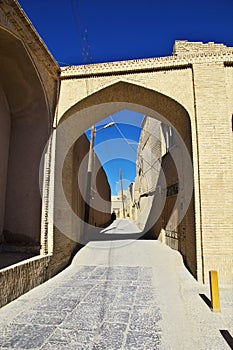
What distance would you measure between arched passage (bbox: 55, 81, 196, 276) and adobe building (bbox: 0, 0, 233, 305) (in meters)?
0.03

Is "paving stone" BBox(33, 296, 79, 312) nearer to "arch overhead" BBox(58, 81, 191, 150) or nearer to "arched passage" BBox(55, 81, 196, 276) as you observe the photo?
"arched passage" BBox(55, 81, 196, 276)

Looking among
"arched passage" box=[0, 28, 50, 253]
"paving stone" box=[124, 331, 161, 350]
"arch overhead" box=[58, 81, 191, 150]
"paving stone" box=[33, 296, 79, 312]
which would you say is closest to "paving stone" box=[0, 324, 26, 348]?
"paving stone" box=[33, 296, 79, 312]

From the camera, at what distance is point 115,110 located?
7297mm

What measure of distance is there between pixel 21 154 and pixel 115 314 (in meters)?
3.99

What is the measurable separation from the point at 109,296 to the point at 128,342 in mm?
1551

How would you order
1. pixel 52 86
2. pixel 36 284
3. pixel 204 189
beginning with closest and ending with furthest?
pixel 36 284, pixel 204 189, pixel 52 86

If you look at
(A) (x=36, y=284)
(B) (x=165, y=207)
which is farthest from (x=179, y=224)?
(A) (x=36, y=284)

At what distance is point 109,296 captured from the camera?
14.6 ft

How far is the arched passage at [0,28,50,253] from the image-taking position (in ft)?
18.8

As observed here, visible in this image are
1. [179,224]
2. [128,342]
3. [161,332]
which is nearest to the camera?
[128,342]

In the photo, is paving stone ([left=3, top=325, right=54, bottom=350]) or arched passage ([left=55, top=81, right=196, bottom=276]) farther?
arched passage ([left=55, top=81, right=196, bottom=276])

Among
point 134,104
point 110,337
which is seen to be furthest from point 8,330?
point 134,104

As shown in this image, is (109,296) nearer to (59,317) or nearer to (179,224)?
(59,317)

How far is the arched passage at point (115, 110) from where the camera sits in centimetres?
613
